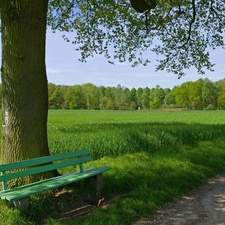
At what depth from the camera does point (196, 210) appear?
4727 millimetres

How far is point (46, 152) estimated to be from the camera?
5.25 meters

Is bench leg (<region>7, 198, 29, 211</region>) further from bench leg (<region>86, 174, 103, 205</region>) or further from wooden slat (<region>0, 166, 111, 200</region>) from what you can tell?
bench leg (<region>86, 174, 103, 205</region>)

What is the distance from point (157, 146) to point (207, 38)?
5.21 meters

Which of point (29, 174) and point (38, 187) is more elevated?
point (29, 174)

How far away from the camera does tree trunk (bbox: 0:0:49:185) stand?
4828 millimetres

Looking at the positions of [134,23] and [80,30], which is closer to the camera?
[134,23]

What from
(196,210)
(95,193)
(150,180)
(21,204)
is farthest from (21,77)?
(196,210)

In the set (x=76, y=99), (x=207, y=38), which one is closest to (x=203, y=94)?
(x=76, y=99)

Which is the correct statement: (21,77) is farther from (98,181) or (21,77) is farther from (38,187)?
(98,181)

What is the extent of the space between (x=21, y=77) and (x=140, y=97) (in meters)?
124

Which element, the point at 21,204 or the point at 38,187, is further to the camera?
the point at 38,187

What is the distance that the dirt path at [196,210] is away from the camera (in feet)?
14.0

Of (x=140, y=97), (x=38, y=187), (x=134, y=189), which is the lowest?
(x=134, y=189)

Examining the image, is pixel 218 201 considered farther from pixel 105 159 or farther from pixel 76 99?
pixel 76 99
